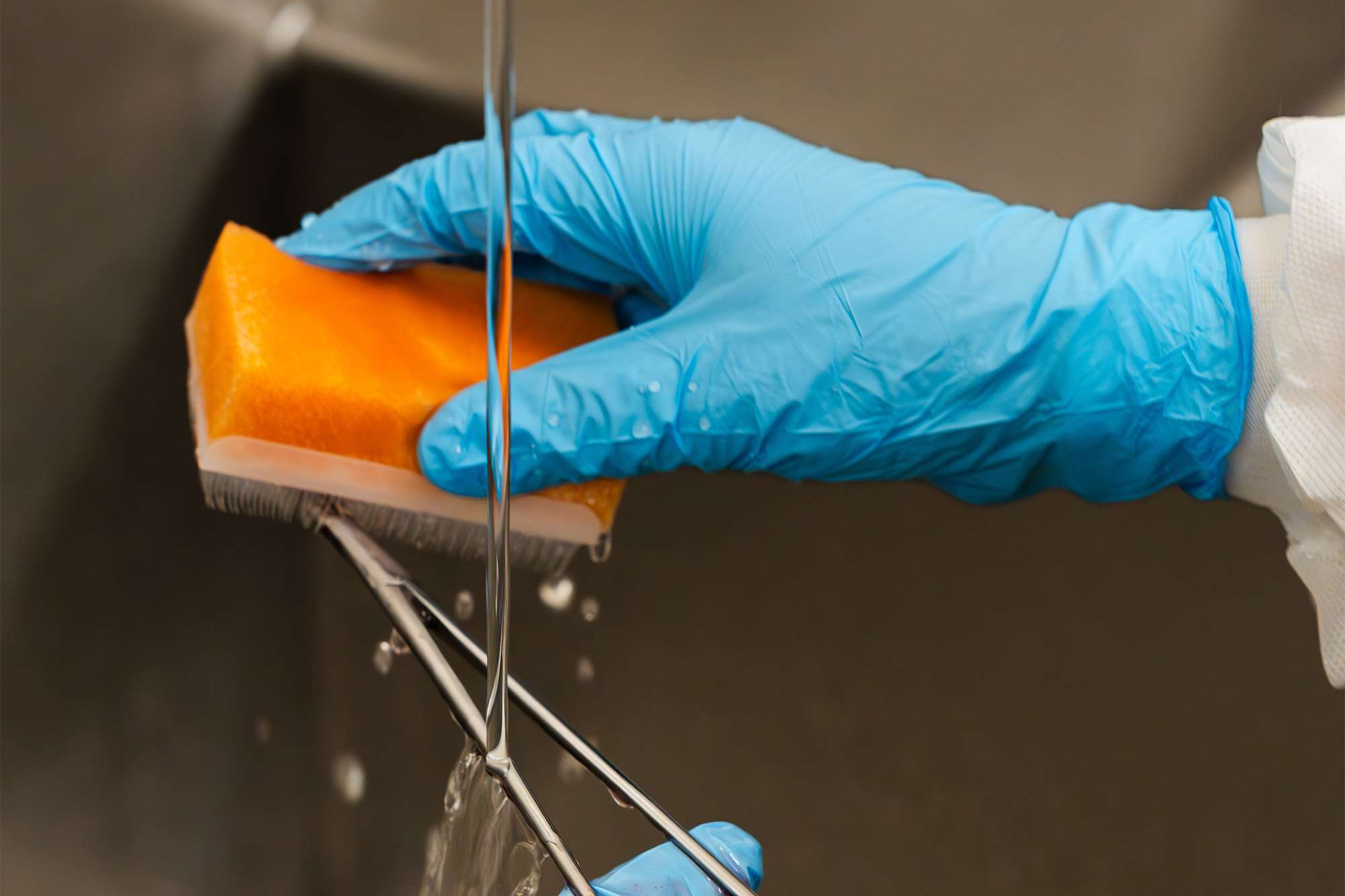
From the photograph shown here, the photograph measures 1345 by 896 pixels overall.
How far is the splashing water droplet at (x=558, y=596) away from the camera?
113 cm

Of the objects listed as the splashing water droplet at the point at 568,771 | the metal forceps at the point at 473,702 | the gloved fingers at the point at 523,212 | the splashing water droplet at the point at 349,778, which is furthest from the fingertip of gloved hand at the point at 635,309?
the splashing water droplet at the point at 349,778

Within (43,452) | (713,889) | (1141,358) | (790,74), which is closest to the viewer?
(713,889)

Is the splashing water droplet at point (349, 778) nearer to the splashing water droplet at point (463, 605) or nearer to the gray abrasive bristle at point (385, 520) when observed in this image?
the splashing water droplet at point (463, 605)

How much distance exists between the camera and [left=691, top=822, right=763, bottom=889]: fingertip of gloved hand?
0.72m

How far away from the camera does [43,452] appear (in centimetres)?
94

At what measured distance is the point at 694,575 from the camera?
1.12 metres

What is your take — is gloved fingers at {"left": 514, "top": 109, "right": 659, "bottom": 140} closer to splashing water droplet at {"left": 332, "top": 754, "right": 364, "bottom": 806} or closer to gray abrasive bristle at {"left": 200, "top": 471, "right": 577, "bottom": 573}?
gray abrasive bristle at {"left": 200, "top": 471, "right": 577, "bottom": 573}

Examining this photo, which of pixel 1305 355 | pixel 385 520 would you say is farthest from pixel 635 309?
pixel 1305 355

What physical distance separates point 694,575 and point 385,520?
33 cm

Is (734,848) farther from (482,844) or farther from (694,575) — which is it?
(694,575)

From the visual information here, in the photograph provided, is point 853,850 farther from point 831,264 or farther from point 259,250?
point 259,250

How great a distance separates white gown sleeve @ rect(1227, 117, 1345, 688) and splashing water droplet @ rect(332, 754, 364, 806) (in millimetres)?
834

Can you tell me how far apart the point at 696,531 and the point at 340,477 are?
379 mm

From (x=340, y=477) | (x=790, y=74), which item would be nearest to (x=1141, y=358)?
(x=790, y=74)
